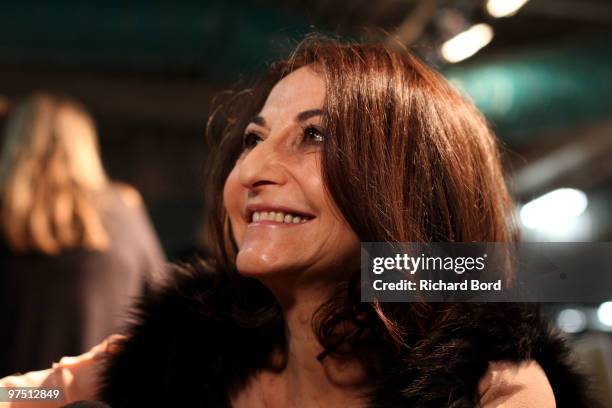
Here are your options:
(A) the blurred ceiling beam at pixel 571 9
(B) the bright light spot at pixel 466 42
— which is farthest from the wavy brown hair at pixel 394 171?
(A) the blurred ceiling beam at pixel 571 9

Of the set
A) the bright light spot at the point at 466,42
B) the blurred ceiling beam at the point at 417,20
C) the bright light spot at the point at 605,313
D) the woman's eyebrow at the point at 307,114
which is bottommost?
the bright light spot at the point at 605,313

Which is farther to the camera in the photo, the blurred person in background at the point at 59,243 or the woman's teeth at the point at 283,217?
the blurred person in background at the point at 59,243

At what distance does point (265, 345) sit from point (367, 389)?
181 millimetres

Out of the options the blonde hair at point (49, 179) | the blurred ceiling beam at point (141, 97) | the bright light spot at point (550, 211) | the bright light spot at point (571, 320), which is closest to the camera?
the bright light spot at point (571, 320)

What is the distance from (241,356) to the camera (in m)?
1.13

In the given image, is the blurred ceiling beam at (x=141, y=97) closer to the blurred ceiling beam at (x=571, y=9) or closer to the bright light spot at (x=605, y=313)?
the blurred ceiling beam at (x=571, y=9)

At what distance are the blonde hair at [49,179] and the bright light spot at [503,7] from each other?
102 centimetres

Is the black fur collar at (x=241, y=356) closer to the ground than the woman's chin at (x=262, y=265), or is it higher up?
closer to the ground

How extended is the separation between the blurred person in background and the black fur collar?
94 mm

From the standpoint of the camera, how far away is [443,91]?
3.52 feet

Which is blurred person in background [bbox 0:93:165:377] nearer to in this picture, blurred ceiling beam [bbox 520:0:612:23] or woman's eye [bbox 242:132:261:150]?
woman's eye [bbox 242:132:261:150]

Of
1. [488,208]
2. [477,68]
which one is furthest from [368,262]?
[477,68]

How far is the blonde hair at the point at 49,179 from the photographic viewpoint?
1.32m

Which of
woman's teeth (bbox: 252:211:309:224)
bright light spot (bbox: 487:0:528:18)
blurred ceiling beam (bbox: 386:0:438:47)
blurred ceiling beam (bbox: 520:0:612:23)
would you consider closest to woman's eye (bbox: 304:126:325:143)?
woman's teeth (bbox: 252:211:309:224)
